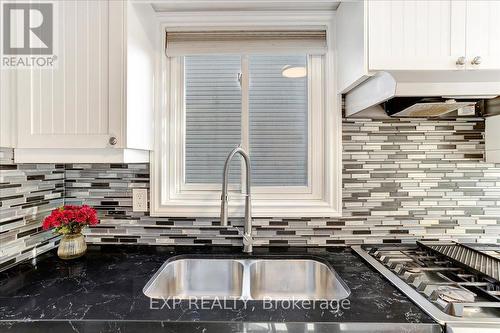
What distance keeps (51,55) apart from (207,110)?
2.40ft

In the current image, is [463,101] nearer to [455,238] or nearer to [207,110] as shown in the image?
[455,238]

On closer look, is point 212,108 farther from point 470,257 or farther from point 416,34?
point 470,257

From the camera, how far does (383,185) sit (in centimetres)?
156

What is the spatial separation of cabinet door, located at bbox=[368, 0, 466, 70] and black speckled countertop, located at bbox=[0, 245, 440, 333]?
0.85 metres

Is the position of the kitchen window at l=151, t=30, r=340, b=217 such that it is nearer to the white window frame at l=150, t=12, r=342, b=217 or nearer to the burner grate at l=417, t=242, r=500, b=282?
the white window frame at l=150, t=12, r=342, b=217

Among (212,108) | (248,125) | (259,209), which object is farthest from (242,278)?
(212,108)

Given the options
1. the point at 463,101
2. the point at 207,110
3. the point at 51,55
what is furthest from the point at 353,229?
the point at 51,55

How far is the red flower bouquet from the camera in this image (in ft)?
4.30

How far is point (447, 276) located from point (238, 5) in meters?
1.51

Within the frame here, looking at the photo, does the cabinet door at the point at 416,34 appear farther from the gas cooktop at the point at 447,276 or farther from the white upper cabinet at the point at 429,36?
the gas cooktop at the point at 447,276

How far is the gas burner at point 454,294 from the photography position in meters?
0.97

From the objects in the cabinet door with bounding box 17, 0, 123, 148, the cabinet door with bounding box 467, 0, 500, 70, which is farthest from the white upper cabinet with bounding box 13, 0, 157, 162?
the cabinet door with bounding box 467, 0, 500, 70

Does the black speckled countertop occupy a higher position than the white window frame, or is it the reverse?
the white window frame

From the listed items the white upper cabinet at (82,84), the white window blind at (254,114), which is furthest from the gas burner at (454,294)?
the white upper cabinet at (82,84)
